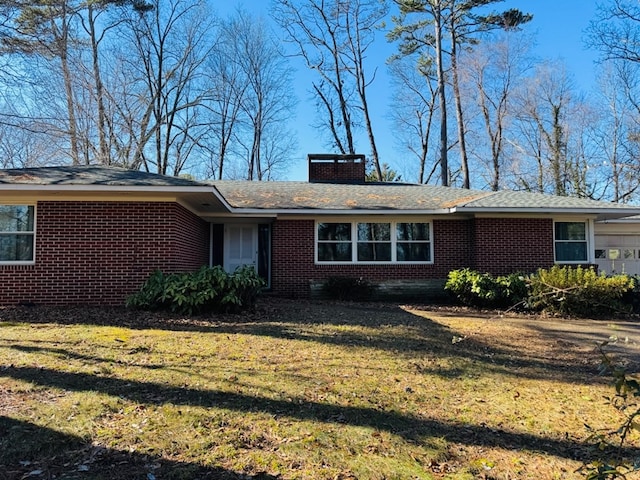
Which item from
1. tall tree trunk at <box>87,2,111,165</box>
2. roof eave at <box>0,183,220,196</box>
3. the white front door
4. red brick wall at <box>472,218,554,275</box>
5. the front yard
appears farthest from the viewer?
tall tree trunk at <box>87,2,111,165</box>

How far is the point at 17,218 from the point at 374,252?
919 cm

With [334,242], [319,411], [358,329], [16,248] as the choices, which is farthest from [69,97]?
[319,411]

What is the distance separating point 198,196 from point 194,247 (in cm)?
247

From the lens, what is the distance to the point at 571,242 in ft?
42.4

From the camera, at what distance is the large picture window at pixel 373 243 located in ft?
43.0

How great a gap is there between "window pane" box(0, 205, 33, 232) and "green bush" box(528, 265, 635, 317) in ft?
37.6

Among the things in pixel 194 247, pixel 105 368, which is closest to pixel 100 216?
pixel 194 247

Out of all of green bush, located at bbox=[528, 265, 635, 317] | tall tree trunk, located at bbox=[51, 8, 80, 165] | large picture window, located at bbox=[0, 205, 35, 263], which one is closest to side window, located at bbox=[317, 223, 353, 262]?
green bush, located at bbox=[528, 265, 635, 317]

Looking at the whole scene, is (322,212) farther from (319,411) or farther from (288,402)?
(319,411)

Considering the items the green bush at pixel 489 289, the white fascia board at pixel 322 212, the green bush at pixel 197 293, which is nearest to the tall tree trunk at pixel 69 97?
the white fascia board at pixel 322 212

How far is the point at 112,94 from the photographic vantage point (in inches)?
914

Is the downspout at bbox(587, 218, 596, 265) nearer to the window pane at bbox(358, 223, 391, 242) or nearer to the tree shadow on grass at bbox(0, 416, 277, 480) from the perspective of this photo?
the window pane at bbox(358, 223, 391, 242)

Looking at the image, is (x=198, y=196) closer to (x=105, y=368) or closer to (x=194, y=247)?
(x=194, y=247)

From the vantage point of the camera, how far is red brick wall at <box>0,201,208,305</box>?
9.29 metres
